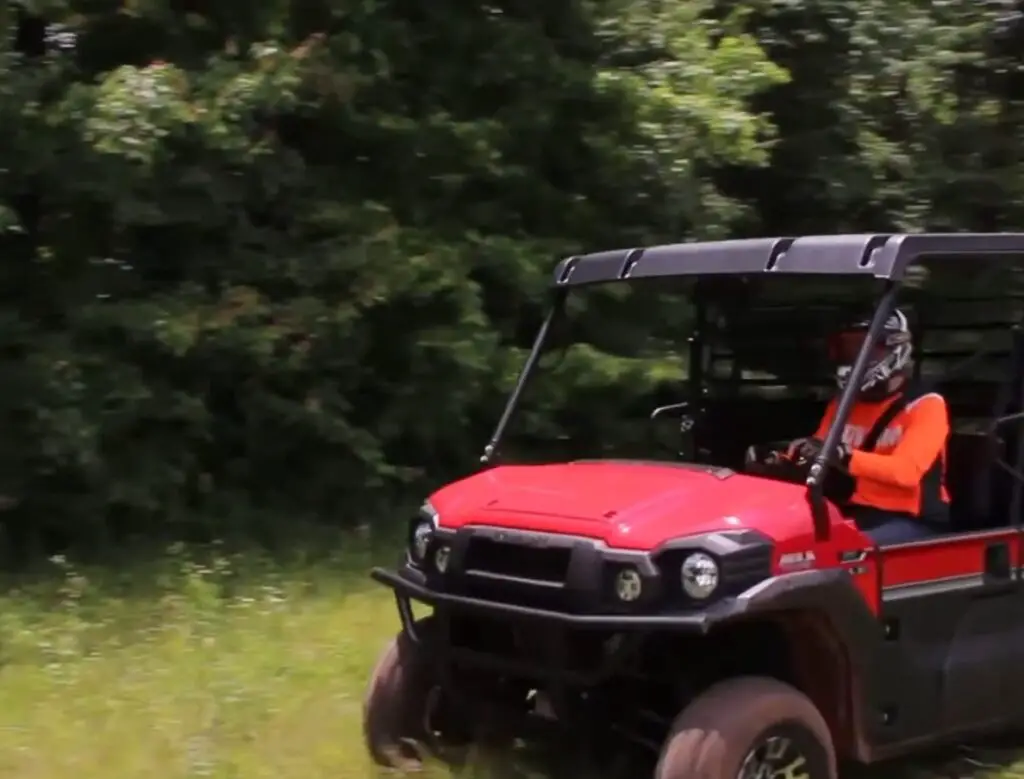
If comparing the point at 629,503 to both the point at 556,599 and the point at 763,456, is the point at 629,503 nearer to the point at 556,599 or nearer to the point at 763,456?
the point at 556,599

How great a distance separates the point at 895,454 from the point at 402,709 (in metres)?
1.81

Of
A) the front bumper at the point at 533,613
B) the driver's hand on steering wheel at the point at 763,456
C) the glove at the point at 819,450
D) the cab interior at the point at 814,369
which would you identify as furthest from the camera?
the cab interior at the point at 814,369

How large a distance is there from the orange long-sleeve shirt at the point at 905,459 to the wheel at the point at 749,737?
0.83 metres

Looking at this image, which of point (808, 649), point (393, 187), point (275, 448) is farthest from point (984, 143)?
point (808, 649)


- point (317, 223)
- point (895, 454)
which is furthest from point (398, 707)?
point (317, 223)

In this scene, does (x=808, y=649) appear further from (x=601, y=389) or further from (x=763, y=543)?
(x=601, y=389)

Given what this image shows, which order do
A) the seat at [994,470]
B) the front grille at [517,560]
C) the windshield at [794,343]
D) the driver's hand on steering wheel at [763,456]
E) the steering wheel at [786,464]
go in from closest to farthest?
the front grille at [517,560]
the steering wheel at [786,464]
the seat at [994,470]
the driver's hand on steering wheel at [763,456]
the windshield at [794,343]

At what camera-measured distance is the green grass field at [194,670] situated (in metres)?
5.45

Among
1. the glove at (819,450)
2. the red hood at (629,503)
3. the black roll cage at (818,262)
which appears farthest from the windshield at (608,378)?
the red hood at (629,503)

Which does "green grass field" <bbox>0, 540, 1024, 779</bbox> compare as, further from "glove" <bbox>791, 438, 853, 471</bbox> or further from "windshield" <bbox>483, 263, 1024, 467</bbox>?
"windshield" <bbox>483, 263, 1024, 467</bbox>

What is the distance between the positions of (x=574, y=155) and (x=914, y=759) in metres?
5.21

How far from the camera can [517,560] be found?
4.74 metres

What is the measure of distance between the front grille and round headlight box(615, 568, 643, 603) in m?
0.18

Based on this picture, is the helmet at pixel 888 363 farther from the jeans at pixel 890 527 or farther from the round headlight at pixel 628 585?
the round headlight at pixel 628 585
